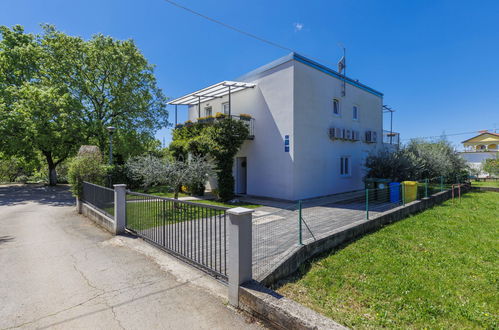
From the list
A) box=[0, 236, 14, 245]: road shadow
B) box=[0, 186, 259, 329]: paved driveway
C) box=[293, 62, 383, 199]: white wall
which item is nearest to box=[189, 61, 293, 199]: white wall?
box=[293, 62, 383, 199]: white wall

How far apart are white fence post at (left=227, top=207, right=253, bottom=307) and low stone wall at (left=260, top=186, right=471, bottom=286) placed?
0.50 m

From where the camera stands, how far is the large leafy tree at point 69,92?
15.1m

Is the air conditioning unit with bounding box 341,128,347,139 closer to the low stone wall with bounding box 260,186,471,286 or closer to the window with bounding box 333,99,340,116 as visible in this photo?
the window with bounding box 333,99,340,116

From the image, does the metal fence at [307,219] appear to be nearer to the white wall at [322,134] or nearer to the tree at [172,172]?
the white wall at [322,134]

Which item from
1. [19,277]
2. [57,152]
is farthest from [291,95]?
[57,152]

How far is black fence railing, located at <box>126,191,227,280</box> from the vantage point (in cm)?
410

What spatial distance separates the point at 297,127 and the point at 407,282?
8220 mm

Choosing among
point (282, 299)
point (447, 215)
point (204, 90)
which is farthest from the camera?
point (204, 90)

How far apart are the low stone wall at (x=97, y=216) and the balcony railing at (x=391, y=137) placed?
18.5 m

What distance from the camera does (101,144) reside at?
710 inches

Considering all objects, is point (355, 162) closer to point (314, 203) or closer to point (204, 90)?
point (314, 203)

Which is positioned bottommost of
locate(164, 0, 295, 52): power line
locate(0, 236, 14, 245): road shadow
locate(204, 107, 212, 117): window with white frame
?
locate(0, 236, 14, 245): road shadow

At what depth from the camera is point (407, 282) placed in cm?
382

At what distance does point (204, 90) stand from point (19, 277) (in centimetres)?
1084
